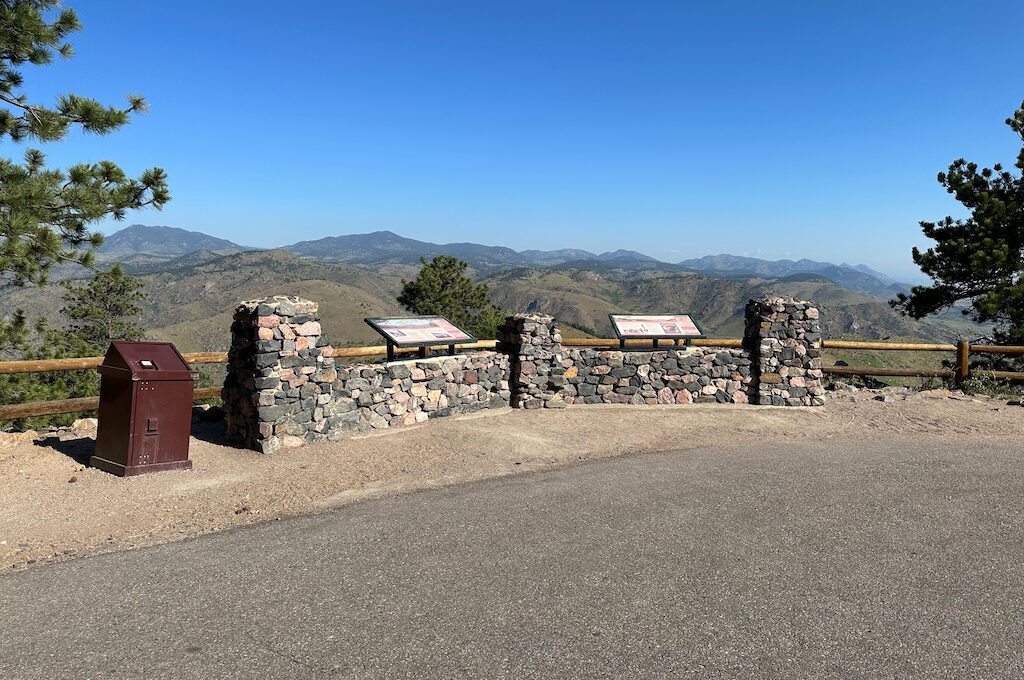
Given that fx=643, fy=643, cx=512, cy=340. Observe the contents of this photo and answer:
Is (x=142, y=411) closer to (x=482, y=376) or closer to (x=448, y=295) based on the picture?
(x=482, y=376)

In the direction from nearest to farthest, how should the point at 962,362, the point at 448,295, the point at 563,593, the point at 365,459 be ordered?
the point at 563,593 → the point at 365,459 → the point at 962,362 → the point at 448,295

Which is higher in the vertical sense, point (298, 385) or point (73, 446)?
point (298, 385)

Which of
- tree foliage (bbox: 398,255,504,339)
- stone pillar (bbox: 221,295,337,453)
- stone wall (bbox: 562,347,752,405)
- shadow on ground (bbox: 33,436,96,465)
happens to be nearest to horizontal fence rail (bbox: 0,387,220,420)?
Result: shadow on ground (bbox: 33,436,96,465)

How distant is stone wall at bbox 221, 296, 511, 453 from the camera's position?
26.0 ft

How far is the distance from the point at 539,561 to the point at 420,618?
1.10 metres

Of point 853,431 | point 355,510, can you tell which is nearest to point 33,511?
point 355,510

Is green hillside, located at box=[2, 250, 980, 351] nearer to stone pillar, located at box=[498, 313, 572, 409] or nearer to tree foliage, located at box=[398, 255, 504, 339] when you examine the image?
tree foliage, located at box=[398, 255, 504, 339]

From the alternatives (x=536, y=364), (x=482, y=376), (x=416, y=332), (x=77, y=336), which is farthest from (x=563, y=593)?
(x=77, y=336)

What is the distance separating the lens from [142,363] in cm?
689

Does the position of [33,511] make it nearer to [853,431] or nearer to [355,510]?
[355,510]

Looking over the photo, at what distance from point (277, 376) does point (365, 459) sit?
1.57 m

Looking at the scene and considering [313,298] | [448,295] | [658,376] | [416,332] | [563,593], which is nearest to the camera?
[563,593]

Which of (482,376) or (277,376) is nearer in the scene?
(277,376)

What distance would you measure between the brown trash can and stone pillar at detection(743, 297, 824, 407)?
9.27 m
